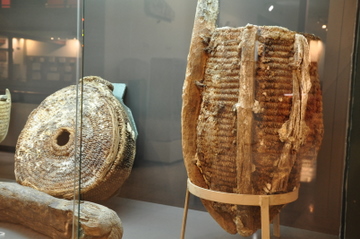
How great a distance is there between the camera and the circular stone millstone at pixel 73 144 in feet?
6.45

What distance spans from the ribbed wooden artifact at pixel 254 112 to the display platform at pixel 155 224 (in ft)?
0.48

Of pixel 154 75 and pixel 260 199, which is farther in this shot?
pixel 154 75

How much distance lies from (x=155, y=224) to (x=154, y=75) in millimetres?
576

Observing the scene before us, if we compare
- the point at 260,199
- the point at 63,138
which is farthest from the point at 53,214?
the point at 260,199

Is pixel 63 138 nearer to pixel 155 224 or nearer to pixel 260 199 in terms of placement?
pixel 155 224

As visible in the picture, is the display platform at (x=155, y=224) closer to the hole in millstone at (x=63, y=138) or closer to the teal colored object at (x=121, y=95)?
the teal colored object at (x=121, y=95)

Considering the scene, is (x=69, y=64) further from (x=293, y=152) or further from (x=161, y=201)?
(x=293, y=152)

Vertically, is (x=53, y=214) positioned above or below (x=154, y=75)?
below

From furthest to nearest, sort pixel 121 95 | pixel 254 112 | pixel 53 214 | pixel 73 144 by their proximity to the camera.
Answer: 1. pixel 73 144
2. pixel 121 95
3. pixel 53 214
4. pixel 254 112

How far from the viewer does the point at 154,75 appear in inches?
71.6

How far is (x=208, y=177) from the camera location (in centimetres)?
163

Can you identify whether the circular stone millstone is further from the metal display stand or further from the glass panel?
the metal display stand

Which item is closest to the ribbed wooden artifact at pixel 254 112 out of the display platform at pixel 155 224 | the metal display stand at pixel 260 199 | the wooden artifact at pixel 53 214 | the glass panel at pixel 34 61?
the metal display stand at pixel 260 199

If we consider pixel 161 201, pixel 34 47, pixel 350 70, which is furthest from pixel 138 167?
pixel 350 70
